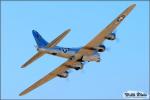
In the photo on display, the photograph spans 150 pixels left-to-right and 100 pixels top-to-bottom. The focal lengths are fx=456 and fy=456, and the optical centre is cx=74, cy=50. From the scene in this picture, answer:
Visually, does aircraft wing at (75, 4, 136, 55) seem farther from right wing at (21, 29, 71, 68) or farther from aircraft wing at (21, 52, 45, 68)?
aircraft wing at (21, 52, 45, 68)

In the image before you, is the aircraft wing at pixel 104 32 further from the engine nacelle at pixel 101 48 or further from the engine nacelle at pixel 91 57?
the engine nacelle at pixel 91 57

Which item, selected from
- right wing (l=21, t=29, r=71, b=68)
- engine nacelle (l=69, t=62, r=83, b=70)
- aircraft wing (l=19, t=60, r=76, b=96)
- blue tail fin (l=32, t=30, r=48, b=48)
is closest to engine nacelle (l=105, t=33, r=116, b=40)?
engine nacelle (l=69, t=62, r=83, b=70)

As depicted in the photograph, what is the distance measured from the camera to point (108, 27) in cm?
7544

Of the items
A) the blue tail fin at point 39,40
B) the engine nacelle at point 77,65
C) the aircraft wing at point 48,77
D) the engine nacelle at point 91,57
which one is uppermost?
the blue tail fin at point 39,40

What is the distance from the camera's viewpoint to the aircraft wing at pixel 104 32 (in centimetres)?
7406

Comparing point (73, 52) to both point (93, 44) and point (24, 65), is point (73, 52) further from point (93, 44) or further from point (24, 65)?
point (24, 65)

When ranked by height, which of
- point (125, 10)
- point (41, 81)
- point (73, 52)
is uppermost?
point (125, 10)

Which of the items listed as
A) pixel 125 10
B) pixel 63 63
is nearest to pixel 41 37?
pixel 63 63

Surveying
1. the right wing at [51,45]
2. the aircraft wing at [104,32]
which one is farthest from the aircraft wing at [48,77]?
the right wing at [51,45]

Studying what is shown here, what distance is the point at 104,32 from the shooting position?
76.5m

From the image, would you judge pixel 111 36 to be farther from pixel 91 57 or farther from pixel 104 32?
pixel 91 57

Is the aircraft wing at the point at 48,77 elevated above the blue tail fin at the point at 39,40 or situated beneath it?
situated beneath

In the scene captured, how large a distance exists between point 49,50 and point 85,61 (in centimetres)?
679

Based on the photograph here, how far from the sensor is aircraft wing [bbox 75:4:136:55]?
74.1m
